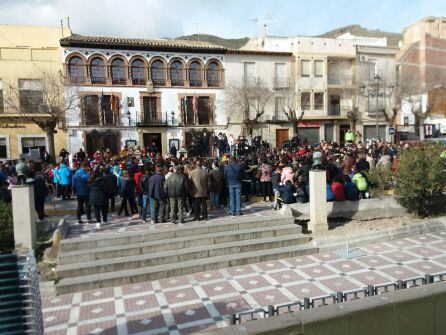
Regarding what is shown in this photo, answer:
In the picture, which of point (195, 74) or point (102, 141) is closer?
point (102, 141)

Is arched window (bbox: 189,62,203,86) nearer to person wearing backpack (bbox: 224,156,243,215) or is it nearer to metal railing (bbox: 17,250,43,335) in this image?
person wearing backpack (bbox: 224,156,243,215)

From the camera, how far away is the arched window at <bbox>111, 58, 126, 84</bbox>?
91.3 feet

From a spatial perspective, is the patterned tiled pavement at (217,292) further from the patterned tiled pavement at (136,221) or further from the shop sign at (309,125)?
the shop sign at (309,125)

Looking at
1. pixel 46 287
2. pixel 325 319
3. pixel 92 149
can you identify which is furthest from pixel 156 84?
pixel 325 319

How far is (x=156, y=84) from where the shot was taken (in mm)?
28875

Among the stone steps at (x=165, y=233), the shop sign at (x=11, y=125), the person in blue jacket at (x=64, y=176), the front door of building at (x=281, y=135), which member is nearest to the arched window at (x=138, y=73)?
the shop sign at (x=11, y=125)

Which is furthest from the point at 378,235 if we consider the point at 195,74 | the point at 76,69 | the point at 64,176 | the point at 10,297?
the point at 76,69

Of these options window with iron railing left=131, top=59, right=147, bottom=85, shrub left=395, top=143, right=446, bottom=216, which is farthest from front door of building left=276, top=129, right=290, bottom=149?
shrub left=395, top=143, right=446, bottom=216

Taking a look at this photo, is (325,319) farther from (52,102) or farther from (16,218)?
(52,102)

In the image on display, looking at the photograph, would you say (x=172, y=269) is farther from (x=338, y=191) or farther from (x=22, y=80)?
(x=22, y=80)

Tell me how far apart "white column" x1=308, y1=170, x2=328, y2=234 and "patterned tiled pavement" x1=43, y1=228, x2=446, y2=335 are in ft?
3.27

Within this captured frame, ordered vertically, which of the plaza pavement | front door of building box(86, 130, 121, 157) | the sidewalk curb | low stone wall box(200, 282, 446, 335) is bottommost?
the plaza pavement

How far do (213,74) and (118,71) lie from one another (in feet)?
24.9

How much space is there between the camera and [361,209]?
11492 mm
